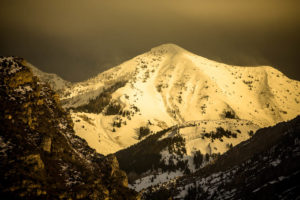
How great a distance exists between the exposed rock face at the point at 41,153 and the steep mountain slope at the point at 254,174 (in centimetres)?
3904

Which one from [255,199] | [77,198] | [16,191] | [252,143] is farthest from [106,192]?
[252,143]

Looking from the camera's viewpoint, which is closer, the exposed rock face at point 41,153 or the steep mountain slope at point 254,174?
the exposed rock face at point 41,153

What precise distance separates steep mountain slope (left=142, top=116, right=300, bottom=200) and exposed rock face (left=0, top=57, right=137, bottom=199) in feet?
128

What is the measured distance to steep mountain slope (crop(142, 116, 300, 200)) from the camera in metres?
91.7

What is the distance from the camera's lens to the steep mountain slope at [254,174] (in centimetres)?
9169

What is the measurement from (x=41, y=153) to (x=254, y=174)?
74.5 meters

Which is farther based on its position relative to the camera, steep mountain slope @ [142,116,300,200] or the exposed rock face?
steep mountain slope @ [142,116,300,200]

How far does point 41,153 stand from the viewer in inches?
2443

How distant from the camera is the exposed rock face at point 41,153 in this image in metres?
53.1

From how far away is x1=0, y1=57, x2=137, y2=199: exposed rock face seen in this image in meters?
53.1

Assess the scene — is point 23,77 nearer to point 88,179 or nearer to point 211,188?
point 88,179

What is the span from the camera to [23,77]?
7569 centimetres

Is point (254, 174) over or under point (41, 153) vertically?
under

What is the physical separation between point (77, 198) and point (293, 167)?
60828 millimetres
